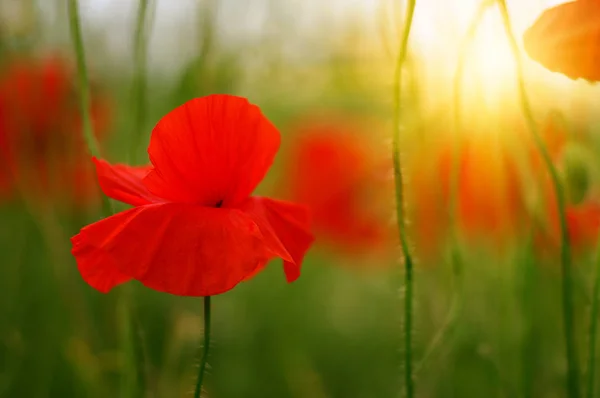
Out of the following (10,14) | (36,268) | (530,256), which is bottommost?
(36,268)

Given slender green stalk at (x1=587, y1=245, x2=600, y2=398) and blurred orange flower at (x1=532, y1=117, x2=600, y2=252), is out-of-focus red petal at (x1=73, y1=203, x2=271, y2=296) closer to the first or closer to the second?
slender green stalk at (x1=587, y1=245, x2=600, y2=398)

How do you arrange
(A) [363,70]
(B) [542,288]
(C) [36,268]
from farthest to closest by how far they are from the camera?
(C) [36,268], (A) [363,70], (B) [542,288]

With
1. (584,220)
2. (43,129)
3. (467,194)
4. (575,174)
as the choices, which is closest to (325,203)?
(467,194)

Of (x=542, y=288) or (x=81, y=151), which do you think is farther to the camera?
(x=81, y=151)

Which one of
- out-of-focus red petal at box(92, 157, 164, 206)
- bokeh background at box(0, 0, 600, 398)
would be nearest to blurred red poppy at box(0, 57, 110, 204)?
bokeh background at box(0, 0, 600, 398)

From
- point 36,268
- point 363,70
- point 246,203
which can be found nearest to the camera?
point 246,203

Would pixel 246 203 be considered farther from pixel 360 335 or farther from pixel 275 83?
pixel 360 335

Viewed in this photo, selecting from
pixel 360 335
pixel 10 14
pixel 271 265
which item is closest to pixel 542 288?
pixel 360 335
